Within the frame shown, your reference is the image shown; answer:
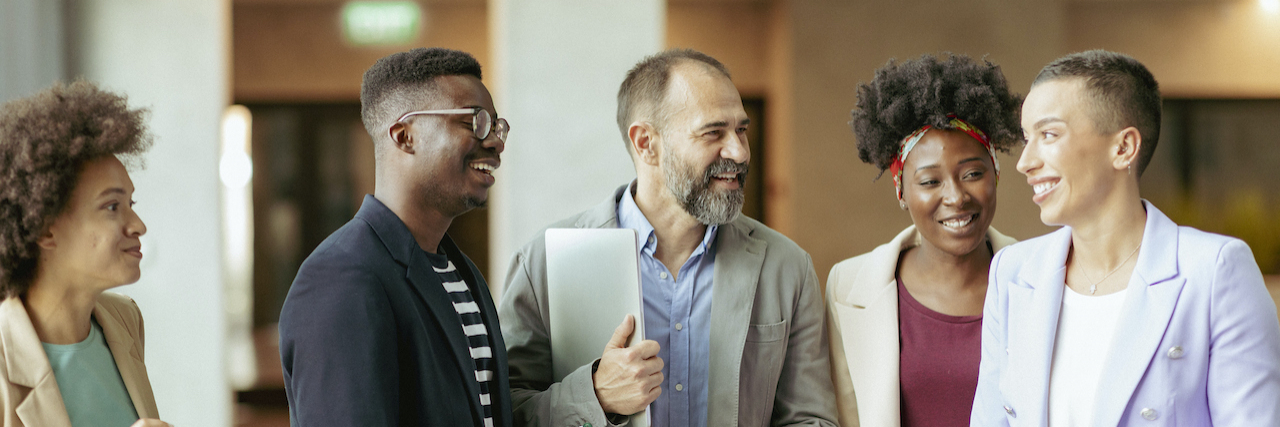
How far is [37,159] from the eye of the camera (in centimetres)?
153

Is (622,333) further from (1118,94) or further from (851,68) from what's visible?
(851,68)

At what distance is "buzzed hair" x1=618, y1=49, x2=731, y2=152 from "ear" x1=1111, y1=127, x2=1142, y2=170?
0.89 m

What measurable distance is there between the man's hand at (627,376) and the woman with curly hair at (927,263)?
731 mm

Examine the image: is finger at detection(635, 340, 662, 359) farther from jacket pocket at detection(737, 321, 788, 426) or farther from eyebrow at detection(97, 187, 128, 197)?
eyebrow at detection(97, 187, 128, 197)

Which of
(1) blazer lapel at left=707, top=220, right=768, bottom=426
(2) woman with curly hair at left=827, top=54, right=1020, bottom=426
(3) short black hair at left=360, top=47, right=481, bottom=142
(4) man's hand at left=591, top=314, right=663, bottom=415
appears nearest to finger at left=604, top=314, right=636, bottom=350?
(4) man's hand at left=591, top=314, right=663, bottom=415

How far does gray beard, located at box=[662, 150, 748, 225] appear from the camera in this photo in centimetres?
207

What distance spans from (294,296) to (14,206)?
22.1 inches

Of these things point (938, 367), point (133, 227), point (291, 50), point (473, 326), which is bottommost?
point (938, 367)

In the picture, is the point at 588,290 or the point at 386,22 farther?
the point at 386,22

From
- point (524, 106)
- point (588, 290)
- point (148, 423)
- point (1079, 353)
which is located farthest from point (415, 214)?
point (524, 106)

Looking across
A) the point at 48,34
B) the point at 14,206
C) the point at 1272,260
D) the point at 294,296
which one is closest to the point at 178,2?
the point at 48,34

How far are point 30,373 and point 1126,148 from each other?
6.43ft

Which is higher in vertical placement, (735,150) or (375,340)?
(735,150)

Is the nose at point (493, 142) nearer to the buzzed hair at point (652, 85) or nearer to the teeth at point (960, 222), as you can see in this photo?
the buzzed hair at point (652, 85)
